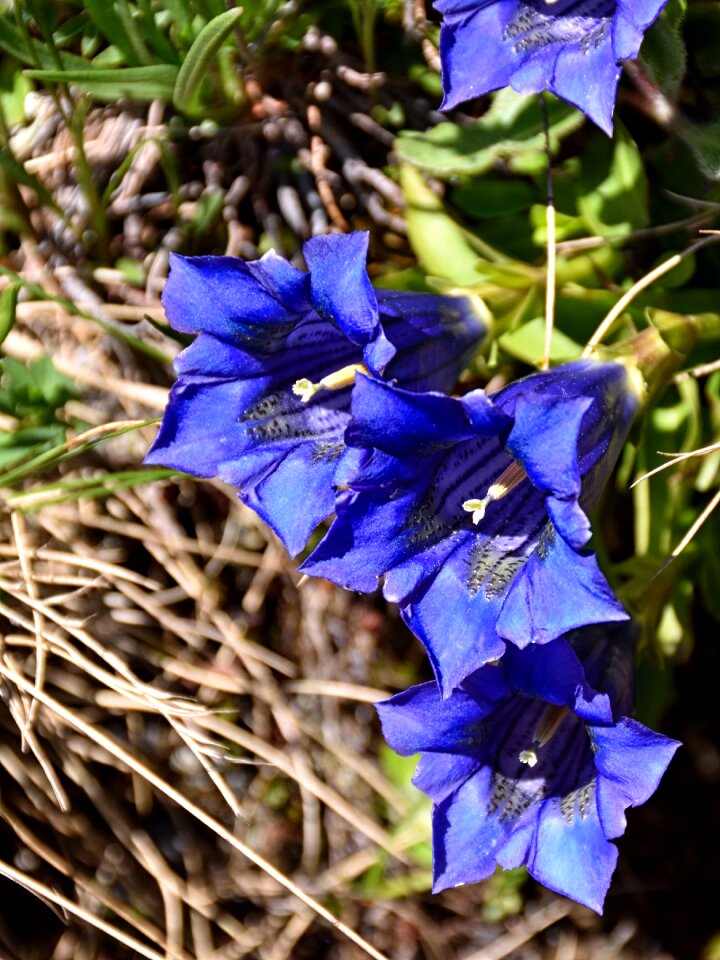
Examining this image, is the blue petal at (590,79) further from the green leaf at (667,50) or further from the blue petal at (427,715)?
the blue petal at (427,715)

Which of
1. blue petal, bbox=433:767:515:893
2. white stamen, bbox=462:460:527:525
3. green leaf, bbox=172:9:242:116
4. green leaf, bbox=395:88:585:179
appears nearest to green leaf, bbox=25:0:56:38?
green leaf, bbox=172:9:242:116

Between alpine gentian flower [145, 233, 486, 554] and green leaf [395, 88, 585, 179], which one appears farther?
green leaf [395, 88, 585, 179]

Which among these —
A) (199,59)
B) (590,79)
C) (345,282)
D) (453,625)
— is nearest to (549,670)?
(453,625)

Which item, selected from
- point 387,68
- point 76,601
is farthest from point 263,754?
point 387,68

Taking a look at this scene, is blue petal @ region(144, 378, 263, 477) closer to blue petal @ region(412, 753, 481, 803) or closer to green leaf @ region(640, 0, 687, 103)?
blue petal @ region(412, 753, 481, 803)

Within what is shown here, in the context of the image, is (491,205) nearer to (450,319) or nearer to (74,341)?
(450,319)

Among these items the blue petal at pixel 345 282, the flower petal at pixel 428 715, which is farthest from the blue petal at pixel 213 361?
the flower petal at pixel 428 715
